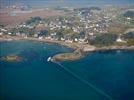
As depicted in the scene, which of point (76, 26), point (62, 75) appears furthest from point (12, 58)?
point (76, 26)

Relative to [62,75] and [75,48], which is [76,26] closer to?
[75,48]

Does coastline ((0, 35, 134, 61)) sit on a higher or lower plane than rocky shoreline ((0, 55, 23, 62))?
higher

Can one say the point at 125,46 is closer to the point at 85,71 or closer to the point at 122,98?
the point at 85,71

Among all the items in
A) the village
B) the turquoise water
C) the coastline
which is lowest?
the turquoise water

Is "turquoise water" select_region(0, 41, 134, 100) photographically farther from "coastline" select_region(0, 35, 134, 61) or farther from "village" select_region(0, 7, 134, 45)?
"village" select_region(0, 7, 134, 45)

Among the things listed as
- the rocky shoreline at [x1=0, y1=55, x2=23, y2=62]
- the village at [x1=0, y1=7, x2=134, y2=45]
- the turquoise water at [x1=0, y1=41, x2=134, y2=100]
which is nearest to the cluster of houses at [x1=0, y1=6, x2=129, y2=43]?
the village at [x1=0, y1=7, x2=134, y2=45]

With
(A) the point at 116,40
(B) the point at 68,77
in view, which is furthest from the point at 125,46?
(B) the point at 68,77

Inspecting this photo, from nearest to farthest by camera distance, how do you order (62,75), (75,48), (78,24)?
(62,75), (75,48), (78,24)

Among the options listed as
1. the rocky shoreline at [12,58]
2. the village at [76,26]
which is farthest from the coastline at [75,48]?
the rocky shoreline at [12,58]
